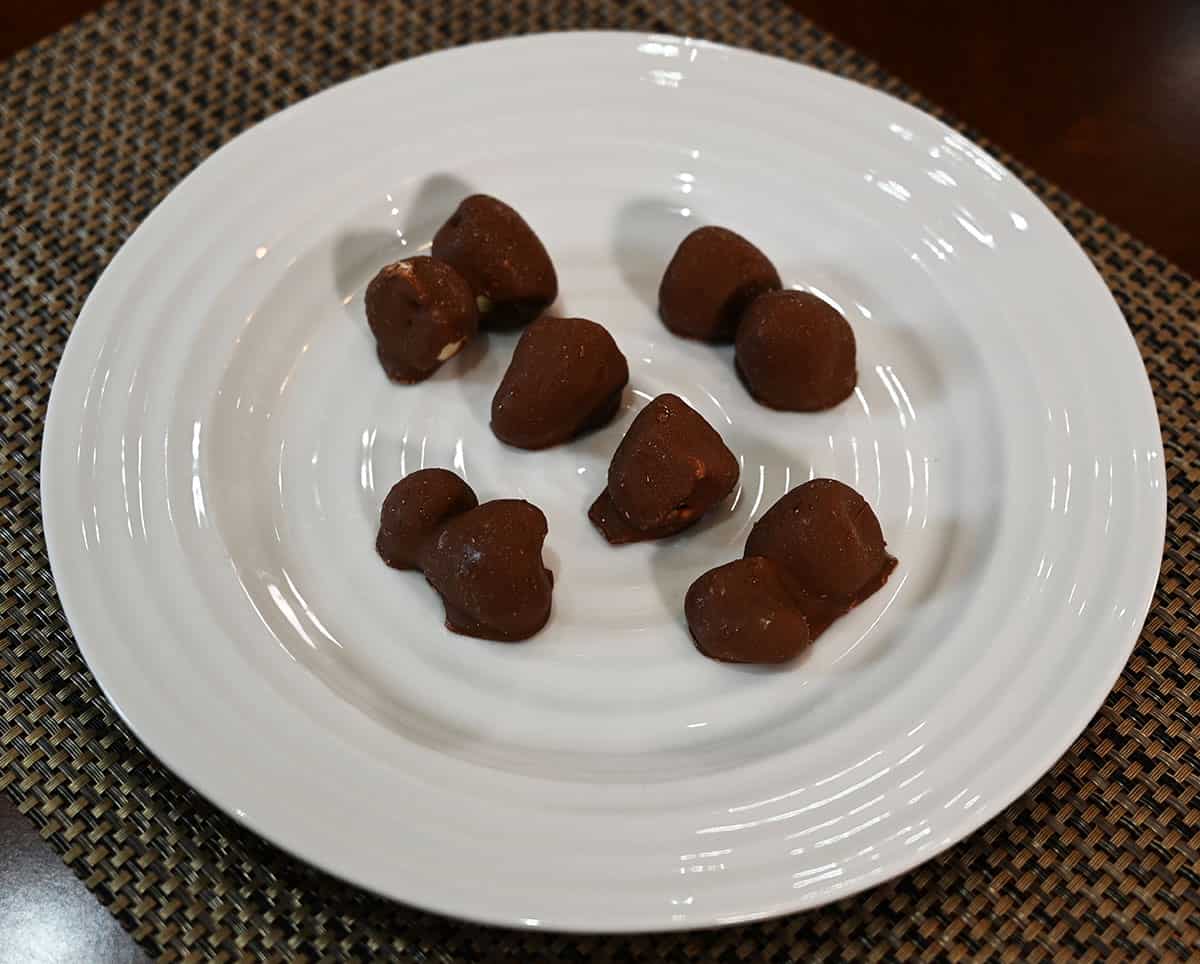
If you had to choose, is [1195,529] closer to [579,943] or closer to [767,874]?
[767,874]

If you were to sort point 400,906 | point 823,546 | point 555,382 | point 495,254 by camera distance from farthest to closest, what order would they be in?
point 495,254
point 555,382
point 823,546
point 400,906

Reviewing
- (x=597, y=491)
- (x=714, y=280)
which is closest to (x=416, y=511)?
(x=597, y=491)

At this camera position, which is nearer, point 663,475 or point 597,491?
point 663,475

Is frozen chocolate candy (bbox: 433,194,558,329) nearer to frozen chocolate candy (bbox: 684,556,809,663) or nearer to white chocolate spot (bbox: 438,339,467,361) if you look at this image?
white chocolate spot (bbox: 438,339,467,361)

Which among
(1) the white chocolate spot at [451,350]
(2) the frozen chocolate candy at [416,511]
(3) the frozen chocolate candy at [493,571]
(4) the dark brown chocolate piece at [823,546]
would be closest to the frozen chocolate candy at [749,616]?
(4) the dark brown chocolate piece at [823,546]

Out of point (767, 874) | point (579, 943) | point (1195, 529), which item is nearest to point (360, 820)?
point (579, 943)

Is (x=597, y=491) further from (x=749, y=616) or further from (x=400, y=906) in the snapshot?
(x=400, y=906)
